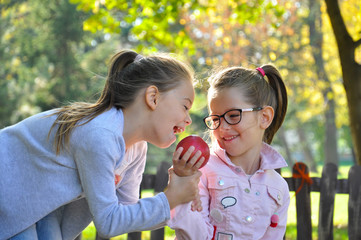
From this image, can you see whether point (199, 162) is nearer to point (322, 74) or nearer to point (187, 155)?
point (187, 155)

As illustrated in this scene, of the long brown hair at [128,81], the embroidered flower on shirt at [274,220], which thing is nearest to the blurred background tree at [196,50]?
the embroidered flower on shirt at [274,220]

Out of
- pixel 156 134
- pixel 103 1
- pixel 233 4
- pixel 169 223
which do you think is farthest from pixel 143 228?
pixel 233 4

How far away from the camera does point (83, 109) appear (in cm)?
268

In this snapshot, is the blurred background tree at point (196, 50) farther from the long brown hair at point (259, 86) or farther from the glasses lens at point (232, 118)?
the glasses lens at point (232, 118)

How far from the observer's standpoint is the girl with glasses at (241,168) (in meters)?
2.86

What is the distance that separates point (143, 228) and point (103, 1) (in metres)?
5.24

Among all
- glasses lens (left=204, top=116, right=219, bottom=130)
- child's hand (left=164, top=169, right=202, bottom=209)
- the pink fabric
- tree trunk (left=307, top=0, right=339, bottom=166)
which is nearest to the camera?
child's hand (left=164, top=169, right=202, bottom=209)

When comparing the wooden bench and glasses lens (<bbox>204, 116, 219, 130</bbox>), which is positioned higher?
glasses lens (<bbox>204, 116, 219, 130</bbox>)

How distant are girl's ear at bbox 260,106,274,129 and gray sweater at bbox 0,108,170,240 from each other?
1.01 meters

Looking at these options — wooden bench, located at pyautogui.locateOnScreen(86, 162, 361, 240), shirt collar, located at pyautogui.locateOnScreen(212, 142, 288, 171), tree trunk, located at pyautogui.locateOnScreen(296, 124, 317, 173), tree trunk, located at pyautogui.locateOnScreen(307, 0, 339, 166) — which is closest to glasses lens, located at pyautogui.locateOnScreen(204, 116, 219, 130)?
shirt collar, located at pyautogui.locateOnScreen(212, 142, 288, 171)

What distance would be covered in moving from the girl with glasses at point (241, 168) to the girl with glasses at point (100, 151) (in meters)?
0.30

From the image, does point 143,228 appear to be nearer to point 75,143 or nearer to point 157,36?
point 75,143

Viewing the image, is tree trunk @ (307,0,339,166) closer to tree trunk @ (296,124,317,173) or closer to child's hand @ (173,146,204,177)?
tree trunk @ (296,124,317,173)

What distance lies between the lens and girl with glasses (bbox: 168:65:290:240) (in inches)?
112
